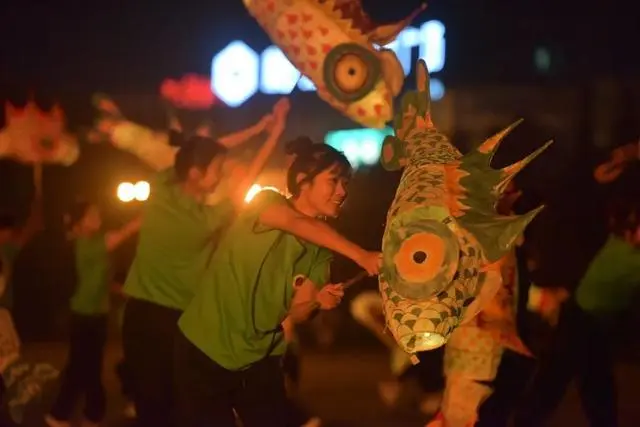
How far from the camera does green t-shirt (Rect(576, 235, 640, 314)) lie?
13.2 ft

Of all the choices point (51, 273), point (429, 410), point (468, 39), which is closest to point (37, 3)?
point (51, 273)

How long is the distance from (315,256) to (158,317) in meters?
0.87

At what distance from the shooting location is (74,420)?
4.41 meters

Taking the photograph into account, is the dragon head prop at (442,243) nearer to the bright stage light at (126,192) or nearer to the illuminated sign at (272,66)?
the illuminated sign at (272,66)

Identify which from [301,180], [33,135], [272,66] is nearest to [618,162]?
[272,66]

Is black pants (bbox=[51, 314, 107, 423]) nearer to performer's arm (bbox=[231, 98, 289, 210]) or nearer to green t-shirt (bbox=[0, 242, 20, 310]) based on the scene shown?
green t-shirt (bbox=[0, 242, 20, 310])

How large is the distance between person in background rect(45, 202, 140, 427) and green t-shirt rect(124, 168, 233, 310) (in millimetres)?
648

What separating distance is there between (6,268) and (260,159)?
1.29 meters

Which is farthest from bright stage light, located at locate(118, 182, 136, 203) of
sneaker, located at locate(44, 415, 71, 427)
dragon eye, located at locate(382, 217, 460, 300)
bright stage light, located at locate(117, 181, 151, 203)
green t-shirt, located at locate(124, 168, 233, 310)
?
dragon eye, located at locate(382, 217, 460, 300)

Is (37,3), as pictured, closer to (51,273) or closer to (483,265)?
(51,273)

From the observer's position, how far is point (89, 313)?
14.3 feet

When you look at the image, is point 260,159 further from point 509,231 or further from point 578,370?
point 578,370

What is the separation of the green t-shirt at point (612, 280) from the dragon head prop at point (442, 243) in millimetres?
1214

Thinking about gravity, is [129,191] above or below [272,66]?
below
